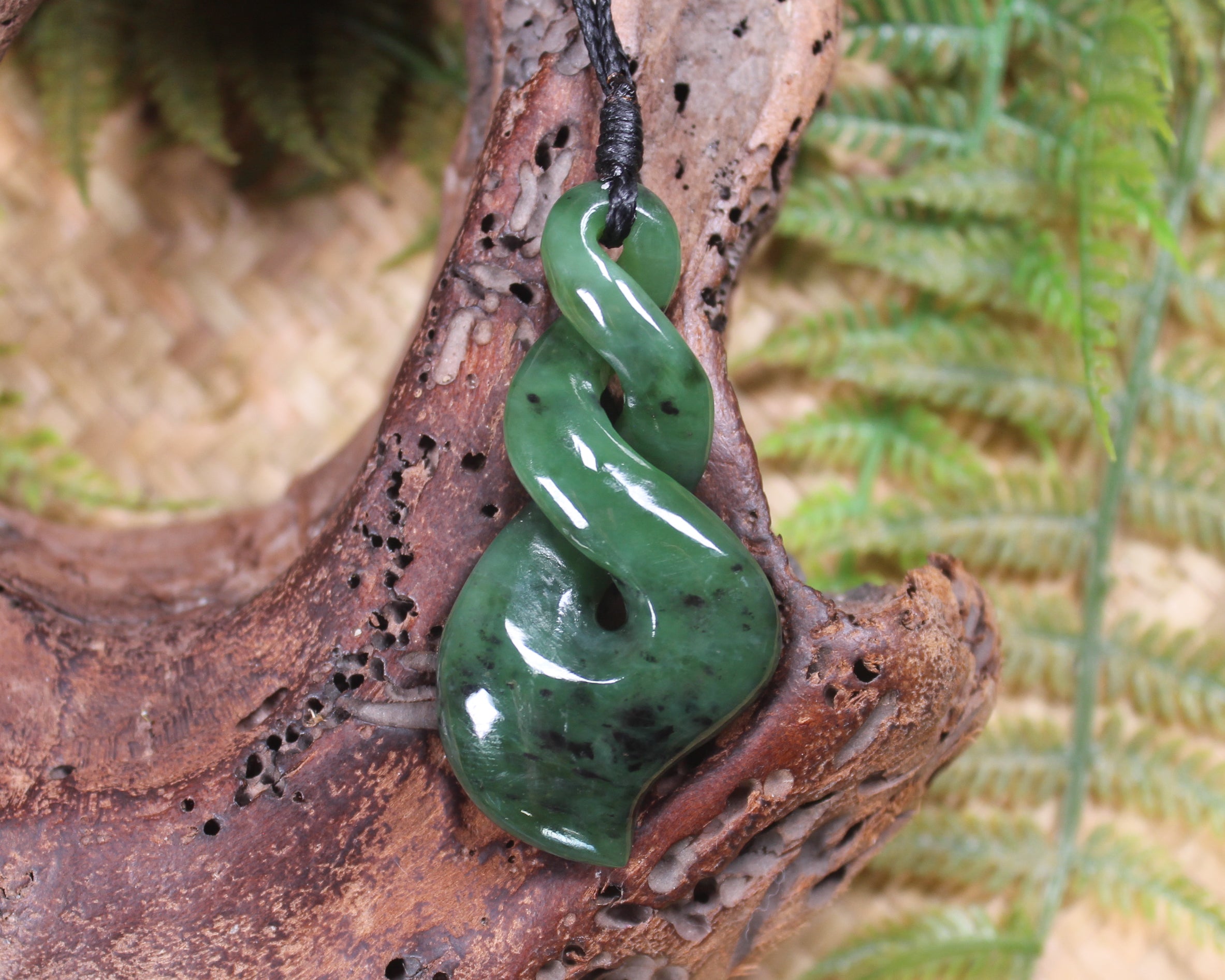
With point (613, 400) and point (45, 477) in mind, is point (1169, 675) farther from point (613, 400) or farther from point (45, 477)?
point (45, 477)

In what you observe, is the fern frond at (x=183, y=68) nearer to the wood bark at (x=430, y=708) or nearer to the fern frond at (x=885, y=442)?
the wood bark at (x=430, y=708)

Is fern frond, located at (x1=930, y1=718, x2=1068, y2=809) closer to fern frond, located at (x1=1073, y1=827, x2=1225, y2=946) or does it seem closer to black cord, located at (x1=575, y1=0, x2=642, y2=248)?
Result: fern frond, located at (x1=1073, y1=827, x2=1225, y2=946)

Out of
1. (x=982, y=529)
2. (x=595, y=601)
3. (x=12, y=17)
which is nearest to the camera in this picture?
(x=595, y=601)

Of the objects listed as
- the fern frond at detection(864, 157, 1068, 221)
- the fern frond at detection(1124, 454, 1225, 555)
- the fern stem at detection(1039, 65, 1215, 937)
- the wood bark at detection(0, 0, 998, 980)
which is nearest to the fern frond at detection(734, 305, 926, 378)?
the fern frond at detection(864, 157, 1068, 221)

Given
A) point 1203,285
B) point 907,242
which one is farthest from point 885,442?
point 1203,285

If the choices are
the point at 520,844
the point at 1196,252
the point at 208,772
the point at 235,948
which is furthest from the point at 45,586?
the point at 1196,252

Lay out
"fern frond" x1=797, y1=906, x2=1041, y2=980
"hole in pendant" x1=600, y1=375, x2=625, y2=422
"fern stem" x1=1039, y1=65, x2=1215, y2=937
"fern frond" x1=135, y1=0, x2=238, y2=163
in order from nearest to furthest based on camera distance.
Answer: "hole in pendant" x1=600, y1=375, x2=625, y2=422
"fern frond" x1=797, y1=906, x2=1041, y2=980
"fern frond" x1=135, y1=0, x2=238, y2=163
"fern stem" x1=1039, y1=65, x2=1215, y2=937
